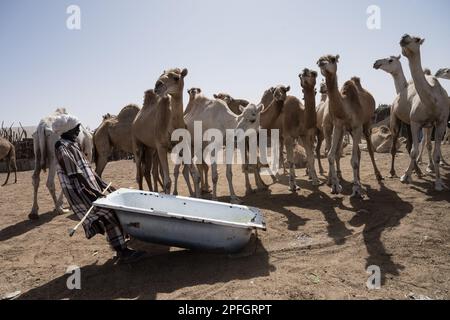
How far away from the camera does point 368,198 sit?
6508 millimetres

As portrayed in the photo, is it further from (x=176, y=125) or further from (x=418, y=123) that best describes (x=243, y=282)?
(x=418, y=123)

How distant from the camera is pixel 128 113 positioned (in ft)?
28.0

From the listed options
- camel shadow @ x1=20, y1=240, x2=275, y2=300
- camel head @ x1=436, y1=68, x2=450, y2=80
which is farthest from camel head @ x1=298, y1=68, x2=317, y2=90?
camel shadow @ x1=20, y1=240, x2=275, y2=300

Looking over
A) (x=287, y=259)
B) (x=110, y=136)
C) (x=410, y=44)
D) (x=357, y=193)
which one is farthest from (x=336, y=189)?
(x=110, y=136)

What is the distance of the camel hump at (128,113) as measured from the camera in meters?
8.47

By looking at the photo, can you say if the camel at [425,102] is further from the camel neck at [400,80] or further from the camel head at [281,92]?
the camel head at [281,92]

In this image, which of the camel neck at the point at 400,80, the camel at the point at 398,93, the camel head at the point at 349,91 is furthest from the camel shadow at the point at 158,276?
the camel neck at the point at 400,80

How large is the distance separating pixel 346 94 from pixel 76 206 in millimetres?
5209

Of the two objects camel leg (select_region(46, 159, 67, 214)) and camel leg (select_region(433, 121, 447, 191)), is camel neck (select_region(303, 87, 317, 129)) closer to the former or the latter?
camel leg (select_region(433, 121, 447, 191))

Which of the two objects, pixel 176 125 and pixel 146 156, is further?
pixel 146 156

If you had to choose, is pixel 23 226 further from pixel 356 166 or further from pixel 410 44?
pixel 410 44

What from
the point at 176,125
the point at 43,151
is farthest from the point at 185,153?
the point at 43,151

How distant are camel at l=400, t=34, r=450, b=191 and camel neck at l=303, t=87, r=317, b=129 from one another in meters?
1.90

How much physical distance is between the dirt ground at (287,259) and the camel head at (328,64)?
238 cm
